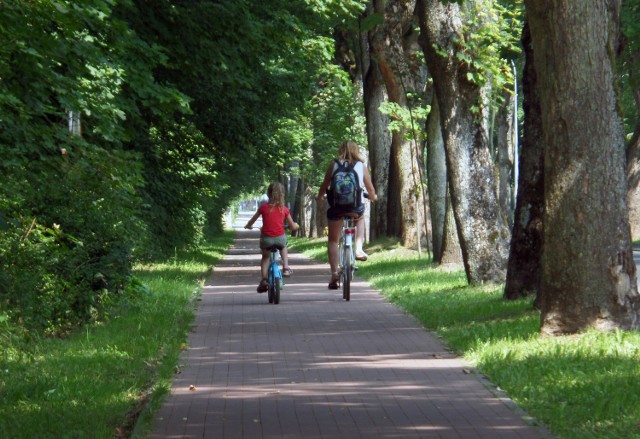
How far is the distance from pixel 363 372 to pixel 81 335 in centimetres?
418

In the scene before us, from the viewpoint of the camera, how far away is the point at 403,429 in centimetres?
791

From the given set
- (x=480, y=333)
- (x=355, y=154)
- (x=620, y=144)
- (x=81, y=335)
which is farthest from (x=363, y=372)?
(x=355, y=154)

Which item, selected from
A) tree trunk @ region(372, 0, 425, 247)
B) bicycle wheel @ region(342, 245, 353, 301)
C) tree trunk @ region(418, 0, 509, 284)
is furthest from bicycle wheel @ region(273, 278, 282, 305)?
tree trunk @ region(372, 0, 425, 247)

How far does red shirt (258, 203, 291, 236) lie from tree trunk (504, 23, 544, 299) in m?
3.52

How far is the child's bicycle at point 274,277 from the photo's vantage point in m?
18.0

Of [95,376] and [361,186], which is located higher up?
[361,186]

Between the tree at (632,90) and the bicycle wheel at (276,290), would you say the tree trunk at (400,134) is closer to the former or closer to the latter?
the tree at (632,90)

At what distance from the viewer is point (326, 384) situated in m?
9.95

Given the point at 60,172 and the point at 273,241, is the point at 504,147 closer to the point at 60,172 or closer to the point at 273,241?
the point at 273,241

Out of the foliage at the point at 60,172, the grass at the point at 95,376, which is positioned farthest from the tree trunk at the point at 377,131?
the grass at the point at 95,376

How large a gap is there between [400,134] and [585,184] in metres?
21.4

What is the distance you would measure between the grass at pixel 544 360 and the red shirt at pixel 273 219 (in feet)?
6.41

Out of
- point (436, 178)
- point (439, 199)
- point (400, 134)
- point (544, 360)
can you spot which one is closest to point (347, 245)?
point (544, 360)

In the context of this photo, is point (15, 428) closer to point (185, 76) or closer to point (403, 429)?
point (403, 429)
